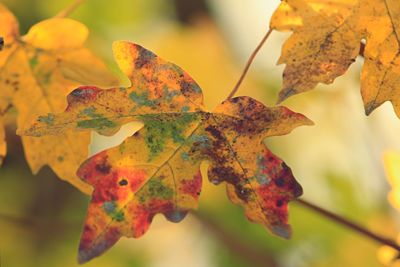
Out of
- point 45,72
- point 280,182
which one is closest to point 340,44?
point 280,182

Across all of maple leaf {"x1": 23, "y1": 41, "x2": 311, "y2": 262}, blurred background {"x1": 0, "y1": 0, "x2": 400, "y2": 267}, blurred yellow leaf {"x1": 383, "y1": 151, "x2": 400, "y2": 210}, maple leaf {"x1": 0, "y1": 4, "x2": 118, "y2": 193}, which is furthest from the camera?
blurred background {"x1": 0, "y1": 0, "x2": 400, "y2": 267}

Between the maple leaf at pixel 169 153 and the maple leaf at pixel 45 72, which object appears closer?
the maple leaf at pixel 169 153

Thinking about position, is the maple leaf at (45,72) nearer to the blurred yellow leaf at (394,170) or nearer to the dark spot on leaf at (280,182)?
the dark spot on leaf at (280,182)

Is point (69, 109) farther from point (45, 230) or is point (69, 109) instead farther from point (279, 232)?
point (45, 230)

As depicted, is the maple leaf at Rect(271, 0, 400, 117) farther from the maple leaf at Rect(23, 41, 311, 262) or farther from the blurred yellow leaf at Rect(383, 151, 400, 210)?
the blurred yellow leaf at Rect(383, 151, 400, 210)

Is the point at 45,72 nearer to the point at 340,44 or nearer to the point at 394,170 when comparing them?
the point at 340,44

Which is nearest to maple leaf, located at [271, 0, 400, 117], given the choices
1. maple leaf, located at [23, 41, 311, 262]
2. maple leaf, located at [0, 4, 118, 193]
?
maple leaf, located at [23, 41, 311, 262]

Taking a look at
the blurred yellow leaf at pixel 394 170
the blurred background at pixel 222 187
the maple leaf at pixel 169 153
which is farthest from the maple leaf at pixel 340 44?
the blurred background at pixel 222 187
